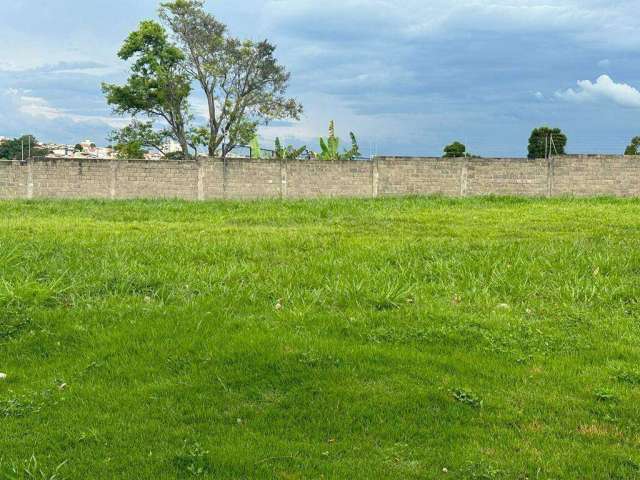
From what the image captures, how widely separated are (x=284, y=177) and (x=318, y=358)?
74.5 feet

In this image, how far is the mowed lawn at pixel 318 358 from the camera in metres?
3.46

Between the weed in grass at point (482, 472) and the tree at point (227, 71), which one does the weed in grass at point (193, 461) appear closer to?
the weed in grass at point (482, 472)

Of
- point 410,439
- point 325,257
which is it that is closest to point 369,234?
point 325,257

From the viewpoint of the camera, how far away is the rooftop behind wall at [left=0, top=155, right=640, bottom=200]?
2666cm

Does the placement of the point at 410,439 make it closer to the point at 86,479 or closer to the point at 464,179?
the point at 86,479

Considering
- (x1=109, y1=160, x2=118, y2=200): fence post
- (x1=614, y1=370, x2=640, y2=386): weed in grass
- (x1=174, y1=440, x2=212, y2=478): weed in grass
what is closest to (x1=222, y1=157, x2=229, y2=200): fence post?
(x1=109, y1=160, x2=118, y2=200): fence post

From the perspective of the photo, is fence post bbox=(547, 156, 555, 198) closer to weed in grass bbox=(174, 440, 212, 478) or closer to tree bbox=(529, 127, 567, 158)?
tree bbox=(529, 127, 567, 158)

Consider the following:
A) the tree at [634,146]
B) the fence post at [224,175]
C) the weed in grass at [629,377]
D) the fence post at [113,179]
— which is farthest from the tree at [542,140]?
the weed in grass at [629,377]

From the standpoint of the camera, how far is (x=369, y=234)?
33.4 ft

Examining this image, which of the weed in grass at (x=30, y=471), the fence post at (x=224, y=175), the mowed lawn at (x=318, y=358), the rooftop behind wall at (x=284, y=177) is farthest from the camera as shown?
the fence post at (x=224, y=175)

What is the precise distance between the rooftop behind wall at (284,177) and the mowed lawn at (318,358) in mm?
17835

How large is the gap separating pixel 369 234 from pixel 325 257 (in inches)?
92.0

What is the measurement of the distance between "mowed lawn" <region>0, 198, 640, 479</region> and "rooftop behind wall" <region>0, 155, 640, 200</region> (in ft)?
58.5

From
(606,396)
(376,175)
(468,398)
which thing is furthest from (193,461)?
(376,175)
